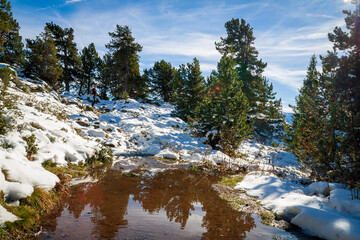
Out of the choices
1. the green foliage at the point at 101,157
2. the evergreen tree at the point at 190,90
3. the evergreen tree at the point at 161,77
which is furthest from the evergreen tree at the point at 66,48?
the green foliage at the point at 101,157

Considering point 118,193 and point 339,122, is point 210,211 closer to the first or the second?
point 118,193

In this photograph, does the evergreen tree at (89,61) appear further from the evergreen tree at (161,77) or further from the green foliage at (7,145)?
the green foliage at (7,145)

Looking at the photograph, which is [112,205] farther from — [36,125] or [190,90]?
[190,90]

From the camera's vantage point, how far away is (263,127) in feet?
95.7

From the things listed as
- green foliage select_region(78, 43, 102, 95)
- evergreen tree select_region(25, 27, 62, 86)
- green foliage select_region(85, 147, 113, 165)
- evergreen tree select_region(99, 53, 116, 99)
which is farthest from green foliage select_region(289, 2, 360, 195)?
green foliage select_region(78, 43, 102, 95)

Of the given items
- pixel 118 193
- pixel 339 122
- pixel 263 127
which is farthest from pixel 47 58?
pixel 263 127

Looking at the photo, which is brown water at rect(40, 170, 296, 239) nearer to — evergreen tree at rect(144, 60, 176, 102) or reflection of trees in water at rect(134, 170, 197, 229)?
reflection of trees in water at rect(134, 170, 197, 229)

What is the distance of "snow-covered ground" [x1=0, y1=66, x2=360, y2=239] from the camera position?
4453mm

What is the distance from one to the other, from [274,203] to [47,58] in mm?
28827

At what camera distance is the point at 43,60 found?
2356 centimetres

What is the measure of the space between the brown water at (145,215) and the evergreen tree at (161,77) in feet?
94.9

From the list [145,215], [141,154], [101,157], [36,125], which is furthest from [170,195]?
[36,125]

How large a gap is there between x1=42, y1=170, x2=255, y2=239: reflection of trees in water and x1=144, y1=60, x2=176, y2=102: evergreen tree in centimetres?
2777

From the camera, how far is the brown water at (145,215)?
3.94 meters
